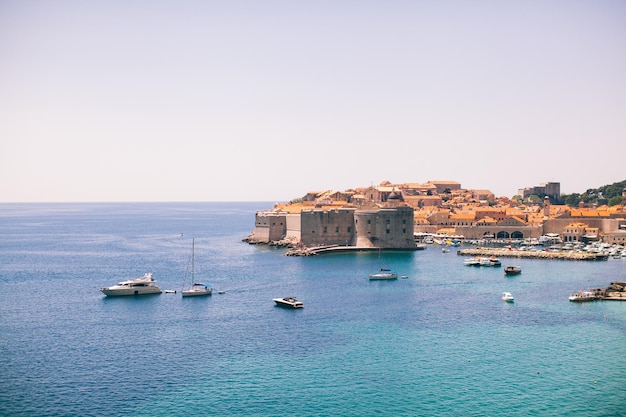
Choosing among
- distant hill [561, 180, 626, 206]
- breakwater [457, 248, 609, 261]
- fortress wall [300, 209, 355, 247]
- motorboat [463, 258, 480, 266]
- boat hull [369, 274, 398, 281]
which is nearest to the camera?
boat hull [369, 274, 398, 281]

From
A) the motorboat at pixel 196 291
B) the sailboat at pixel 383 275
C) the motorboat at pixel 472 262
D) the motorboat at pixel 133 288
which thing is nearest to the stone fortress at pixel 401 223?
the motorboat at pixel 472 262

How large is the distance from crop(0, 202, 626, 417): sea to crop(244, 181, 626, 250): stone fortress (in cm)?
1362

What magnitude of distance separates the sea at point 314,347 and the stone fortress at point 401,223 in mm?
13619

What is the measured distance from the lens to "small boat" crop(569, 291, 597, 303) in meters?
31.0

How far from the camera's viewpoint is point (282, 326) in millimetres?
26047

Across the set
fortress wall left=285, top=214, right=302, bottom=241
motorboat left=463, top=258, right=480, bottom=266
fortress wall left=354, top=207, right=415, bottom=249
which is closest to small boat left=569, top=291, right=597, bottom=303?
motorboat left=463, top=258, right=480, bottom=266

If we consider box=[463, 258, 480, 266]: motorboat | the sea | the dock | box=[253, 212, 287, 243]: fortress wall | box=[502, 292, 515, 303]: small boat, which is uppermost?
box=[253, 212, 287, 243]: fortress wall

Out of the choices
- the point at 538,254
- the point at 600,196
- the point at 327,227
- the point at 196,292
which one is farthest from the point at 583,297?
the point at 600,196

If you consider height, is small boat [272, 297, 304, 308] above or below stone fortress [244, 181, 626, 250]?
below

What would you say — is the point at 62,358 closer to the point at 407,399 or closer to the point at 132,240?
the point at 407,399

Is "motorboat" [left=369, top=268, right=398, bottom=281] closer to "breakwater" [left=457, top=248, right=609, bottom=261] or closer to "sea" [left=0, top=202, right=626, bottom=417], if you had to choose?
"sea" [left=0, top=202, right=626, bottom=417]

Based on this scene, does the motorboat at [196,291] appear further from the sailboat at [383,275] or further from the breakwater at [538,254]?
the breakwater at [538,254]

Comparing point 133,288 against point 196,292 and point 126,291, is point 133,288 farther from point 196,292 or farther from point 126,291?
point 196,292

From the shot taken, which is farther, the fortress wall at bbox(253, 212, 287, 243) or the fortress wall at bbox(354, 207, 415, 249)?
the fortress wall at bbox(253, 212, 287, 243)
